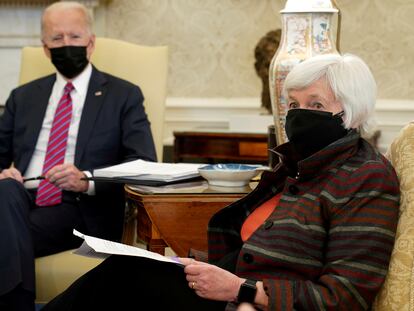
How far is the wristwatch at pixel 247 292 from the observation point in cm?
164

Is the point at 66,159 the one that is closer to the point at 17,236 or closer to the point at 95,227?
the point at 95,227

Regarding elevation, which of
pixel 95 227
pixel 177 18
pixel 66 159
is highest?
pixel 177 18

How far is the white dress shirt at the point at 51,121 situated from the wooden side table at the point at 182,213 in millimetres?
771

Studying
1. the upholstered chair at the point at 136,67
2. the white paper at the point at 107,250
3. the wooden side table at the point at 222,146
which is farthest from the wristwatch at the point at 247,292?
the wooden side table at the point at 222,146

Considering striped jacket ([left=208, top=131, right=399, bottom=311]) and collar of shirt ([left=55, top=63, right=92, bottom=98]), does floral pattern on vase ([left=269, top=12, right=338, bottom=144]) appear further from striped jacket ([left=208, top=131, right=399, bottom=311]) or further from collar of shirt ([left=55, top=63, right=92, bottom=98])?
collar of shirt ([left=55, top=63, right=92, bottom=98])

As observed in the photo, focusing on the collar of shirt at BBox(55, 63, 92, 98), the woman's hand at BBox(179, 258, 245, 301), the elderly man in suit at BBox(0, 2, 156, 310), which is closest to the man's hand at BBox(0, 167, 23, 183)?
the elderly man in suit at BBox(0, 2, 156, 310)

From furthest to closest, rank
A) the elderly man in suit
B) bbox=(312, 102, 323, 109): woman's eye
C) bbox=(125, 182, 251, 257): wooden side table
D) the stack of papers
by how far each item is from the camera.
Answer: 1. the elderly man in suit
2. the stack of papers
3. bbox=(125, 182, 251, 257): wooden side table
4. bbox=(312, 102, 323, 109): woman's eye

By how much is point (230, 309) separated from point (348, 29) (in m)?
2.62

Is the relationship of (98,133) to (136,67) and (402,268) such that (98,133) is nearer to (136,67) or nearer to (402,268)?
(136,67)

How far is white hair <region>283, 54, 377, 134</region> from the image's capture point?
1.78 meters

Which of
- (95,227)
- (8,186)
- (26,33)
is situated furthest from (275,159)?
(26,33)

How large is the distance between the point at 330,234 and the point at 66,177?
124 cm

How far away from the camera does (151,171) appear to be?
2.37 meters

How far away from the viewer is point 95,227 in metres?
2.68
